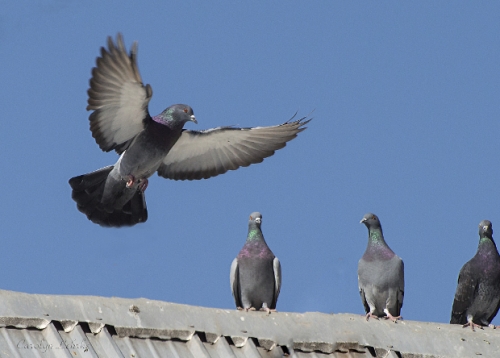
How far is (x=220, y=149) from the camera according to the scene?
51.0 feet

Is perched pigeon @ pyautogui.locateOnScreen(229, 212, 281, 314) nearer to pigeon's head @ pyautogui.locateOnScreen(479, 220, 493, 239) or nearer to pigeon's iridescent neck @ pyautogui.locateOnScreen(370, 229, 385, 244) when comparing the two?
pigeon's iridescent neck @ pyautogui.locateOnScreen(370, 229, 385, 244)

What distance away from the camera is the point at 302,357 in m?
8.48

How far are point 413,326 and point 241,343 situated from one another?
1.88m

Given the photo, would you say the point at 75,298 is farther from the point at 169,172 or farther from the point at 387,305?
the point at 169,172

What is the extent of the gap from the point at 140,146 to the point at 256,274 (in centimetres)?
353

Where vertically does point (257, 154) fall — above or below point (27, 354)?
above

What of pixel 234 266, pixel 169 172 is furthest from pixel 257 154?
pixel 234 266

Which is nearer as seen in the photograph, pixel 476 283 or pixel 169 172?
pixel 476 283

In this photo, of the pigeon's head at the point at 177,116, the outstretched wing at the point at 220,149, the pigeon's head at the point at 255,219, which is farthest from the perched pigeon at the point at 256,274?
the outstretched wing at the point at 220,149

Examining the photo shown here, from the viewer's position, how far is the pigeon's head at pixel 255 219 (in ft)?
39.0

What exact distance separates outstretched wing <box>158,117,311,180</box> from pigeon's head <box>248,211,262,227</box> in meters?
2.99

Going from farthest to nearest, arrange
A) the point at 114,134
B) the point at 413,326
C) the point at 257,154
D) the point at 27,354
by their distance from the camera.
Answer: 1. the point at 257,154
2. the point at 114,134
3. the point at 413,326
4. the point at 27,354

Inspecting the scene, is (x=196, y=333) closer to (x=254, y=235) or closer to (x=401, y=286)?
(x=254, y=235)

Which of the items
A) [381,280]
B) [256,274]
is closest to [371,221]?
[381,280]
